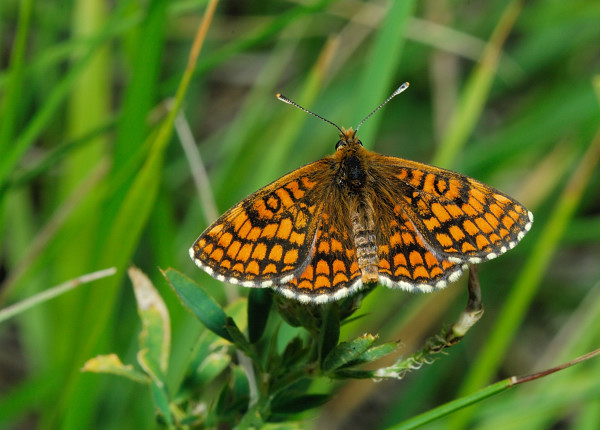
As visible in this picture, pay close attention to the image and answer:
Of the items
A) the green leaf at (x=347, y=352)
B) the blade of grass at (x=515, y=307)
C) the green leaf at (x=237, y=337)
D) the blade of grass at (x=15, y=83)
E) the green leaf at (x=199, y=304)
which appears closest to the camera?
the green leaf at (x=347, y=352)

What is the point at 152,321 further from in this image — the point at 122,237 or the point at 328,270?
the point at 328,270

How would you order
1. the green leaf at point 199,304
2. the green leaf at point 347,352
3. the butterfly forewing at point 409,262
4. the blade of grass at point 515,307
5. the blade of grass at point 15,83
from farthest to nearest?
1. the blade of grass at point 515,307
2. the blade of grass at point 15,83
3. the butterfly forewing at point 409,262
4. the green leaf at point 199,304
5. the green leaf at point 347,352

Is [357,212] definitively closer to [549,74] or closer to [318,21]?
[318,21]

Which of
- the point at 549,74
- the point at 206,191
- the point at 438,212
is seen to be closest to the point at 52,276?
the point at 206,191

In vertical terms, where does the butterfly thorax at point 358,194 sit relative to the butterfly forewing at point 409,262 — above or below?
above

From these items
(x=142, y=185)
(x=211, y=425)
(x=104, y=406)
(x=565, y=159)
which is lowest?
(x=211, y=425)

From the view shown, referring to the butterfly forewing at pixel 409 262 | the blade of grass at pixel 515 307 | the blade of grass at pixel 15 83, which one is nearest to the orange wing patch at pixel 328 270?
the butterfly forewing at pixel 409 262

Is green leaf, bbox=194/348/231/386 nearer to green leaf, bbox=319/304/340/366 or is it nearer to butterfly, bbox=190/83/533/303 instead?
butterfly, bbox=190/83/533/303

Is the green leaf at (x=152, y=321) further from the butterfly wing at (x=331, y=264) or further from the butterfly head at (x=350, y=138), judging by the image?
the butterfly head at (x=350, y=138)
